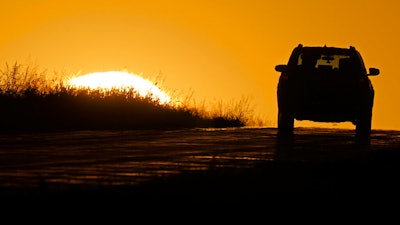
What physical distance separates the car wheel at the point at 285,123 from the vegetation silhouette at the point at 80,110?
354 centimetres

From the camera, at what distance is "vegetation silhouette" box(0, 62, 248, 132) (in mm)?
23422

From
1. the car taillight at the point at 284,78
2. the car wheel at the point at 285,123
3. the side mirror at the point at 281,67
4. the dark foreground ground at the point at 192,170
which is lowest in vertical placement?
the dark foreground ground at the point at 192,170

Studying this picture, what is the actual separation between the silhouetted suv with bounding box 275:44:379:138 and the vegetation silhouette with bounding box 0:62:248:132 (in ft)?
12.8

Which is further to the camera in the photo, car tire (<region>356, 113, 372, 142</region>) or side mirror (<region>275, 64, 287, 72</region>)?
side mirror (<region>275, 64, 287, 72</region>)

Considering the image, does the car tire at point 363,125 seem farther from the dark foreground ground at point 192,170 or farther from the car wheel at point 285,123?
the dark foreground ground at point 192,170

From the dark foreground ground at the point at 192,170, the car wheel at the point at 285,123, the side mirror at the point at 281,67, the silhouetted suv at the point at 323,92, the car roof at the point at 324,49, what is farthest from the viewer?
the car roof at the point at 324,49

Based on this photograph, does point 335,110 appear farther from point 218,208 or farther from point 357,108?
point 218,208

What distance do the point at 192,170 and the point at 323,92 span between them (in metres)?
11.6

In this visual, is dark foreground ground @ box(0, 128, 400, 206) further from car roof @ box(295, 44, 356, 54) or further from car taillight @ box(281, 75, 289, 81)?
car roof @ box(295, 44, 356, 54)

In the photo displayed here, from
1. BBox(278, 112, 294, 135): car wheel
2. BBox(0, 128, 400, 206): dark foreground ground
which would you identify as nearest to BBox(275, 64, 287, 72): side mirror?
BBox(278, 112, 294, 135): car wheel

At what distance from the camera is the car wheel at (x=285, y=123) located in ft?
77.2

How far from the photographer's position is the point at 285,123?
2372 centimetres

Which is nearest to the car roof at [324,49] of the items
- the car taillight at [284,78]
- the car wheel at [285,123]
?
the car taillight at [284,78]

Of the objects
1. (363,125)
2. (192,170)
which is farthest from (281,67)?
(192,170)
